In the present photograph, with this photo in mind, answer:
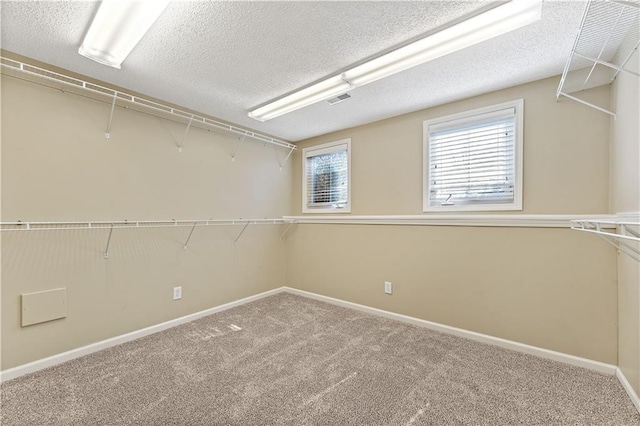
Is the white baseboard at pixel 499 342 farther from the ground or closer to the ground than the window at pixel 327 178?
closer to the ground

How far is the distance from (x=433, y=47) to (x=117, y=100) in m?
2.48

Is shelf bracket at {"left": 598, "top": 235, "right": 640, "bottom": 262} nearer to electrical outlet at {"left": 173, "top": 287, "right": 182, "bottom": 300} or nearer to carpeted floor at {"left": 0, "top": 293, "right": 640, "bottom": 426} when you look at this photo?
carpeted floor at {"left": 0, "top": 293, "right": 640, "bottom": 426}

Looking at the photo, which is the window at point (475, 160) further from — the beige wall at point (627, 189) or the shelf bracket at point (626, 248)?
the shelf bracket at point (626, 248)

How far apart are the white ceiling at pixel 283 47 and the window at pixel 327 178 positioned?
955 mm

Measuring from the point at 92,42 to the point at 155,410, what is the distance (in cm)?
219

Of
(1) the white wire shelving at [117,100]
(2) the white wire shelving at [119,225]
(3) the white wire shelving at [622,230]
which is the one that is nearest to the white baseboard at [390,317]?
(2) the white wire shelving at [119,225]

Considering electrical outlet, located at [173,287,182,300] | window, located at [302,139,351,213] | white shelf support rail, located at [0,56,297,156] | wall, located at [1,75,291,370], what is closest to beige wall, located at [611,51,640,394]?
window, located at [302,139,351,213]

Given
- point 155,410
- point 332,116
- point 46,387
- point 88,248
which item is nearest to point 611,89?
point 332,116

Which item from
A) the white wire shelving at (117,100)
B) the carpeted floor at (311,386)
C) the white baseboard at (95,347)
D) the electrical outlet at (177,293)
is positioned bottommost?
the carpeted floor at (311,386)

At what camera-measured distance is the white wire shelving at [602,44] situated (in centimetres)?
130

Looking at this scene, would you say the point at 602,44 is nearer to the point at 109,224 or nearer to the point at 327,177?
the point at 327,177

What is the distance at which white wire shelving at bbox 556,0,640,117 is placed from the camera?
130 centimetres

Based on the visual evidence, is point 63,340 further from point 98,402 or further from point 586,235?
point 586,235

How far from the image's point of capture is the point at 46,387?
172 cm
